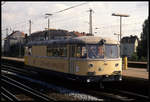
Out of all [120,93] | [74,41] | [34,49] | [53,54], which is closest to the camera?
[120,93]

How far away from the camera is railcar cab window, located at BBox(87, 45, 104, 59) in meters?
12.6

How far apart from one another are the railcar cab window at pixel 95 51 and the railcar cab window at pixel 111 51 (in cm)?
32

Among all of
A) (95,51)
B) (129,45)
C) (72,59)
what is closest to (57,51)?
(72,59)

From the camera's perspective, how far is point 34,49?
19.1 m

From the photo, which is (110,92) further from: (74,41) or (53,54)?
(53,54)

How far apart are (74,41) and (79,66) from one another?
150 centimetres

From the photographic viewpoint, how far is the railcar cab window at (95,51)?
496 inches

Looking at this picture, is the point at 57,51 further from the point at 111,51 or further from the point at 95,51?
the point at 111,51

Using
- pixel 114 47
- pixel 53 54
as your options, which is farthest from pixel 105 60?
pixel 53 54

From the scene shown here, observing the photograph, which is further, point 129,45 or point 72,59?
point 129,45

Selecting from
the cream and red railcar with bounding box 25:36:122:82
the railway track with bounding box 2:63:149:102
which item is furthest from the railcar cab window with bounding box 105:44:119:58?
the railway track with bounding box 2:63:149:102

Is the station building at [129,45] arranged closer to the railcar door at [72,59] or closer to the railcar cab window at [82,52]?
the railcar door at [72,59]

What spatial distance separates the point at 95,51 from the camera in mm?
12758

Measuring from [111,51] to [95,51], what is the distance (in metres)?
1.01
